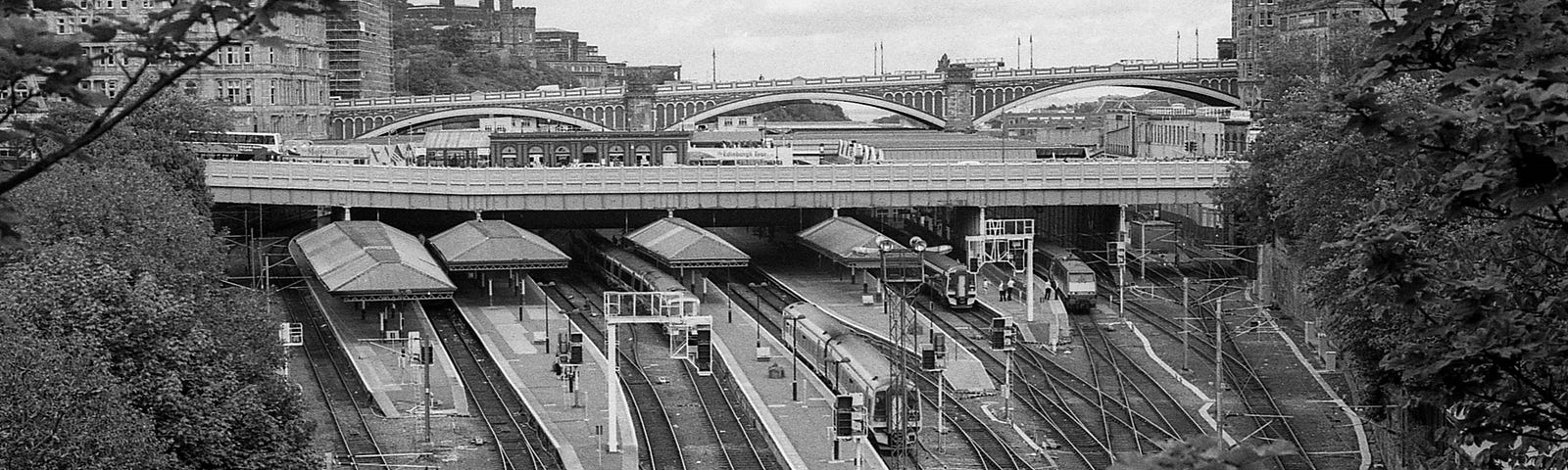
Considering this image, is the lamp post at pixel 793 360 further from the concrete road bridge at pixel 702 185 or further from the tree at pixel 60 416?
the tree at pixel 60 416

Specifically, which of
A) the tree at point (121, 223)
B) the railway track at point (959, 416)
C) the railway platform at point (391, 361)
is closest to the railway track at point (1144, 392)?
the railway track at point (959, 416)

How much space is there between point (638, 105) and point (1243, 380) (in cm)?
10987

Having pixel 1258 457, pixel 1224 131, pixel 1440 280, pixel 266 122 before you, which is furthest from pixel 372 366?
pixel 266 122

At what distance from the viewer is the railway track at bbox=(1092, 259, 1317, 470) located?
131ft

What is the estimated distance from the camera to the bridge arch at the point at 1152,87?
152m

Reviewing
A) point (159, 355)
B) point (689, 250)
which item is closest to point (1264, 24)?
point (689, 250)

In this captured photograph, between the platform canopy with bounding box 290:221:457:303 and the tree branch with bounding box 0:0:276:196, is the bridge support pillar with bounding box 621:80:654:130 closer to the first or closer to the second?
the platform canopy with bounding box 290:221:457:303

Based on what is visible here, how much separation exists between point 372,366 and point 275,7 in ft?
134

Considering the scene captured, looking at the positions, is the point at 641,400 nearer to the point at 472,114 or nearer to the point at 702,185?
the point at 702,185

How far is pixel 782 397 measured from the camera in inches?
1766

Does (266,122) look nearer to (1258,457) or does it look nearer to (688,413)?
(688,413)

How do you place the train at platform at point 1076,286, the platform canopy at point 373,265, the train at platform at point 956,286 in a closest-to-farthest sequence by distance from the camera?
the platform canopy at point 373,265, the train at platform at point 956,286, the train at platform at point 1076,286

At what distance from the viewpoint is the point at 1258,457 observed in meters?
10.4

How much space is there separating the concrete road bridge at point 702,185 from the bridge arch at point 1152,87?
7985 centimetres
